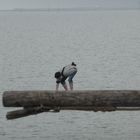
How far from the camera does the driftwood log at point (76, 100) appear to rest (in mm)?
18891

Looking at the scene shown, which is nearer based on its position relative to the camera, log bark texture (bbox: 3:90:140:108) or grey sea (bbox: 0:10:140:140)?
log bark texture (bbox: 3:90:140:108)

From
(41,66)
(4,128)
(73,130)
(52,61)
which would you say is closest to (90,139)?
(73,130)

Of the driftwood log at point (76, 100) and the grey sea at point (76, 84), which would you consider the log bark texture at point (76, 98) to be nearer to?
the driftwood log at point (76, 100)

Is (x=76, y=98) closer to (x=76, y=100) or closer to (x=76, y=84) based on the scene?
(x=76, y=100)

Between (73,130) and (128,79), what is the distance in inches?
670

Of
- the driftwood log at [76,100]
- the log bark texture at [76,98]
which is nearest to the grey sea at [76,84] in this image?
the driftwood log at [76,100]

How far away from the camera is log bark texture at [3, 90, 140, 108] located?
18.9 m

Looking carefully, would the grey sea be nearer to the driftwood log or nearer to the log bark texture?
the driftwood log

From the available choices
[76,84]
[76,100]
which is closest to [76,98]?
[76,100]

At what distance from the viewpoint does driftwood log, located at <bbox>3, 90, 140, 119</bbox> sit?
18.9 m

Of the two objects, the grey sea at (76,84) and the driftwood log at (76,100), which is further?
the grey sea at (76,84)

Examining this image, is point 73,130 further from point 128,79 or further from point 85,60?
point 85,60

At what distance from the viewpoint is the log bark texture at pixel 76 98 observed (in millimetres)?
18891

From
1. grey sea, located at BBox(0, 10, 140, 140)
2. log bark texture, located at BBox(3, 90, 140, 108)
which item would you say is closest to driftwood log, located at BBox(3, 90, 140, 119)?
log bark texture, located at BBox(3, 90, 140, 108)
